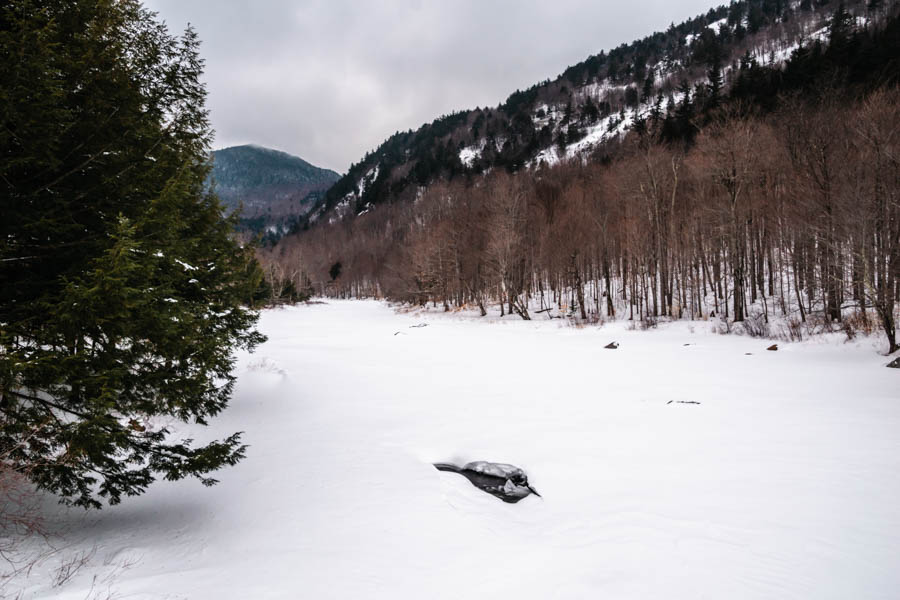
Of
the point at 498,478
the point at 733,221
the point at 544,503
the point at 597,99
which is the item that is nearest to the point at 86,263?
the point at 498,478

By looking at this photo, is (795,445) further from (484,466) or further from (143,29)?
(143,29)

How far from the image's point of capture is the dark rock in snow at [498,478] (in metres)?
5.15

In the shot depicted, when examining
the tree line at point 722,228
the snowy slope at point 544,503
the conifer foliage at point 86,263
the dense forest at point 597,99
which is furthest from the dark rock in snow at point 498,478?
the dense forest at point 597,99

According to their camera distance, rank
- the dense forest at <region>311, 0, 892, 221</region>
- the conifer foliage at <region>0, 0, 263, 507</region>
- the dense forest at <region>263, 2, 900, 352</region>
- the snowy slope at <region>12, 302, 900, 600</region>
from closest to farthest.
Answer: the snowy slope at <region>12, 302, 900, 600</region>, the conifer foliage at <region>0, 0, 263, 507</region>, the dense forest at <region>263, 2, 900, 352</region>, the dense forest at <region>311, 0, 892, 221</region>

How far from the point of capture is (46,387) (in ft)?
12.3

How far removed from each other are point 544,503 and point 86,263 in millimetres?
6352

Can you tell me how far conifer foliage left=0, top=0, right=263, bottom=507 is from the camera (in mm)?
3592

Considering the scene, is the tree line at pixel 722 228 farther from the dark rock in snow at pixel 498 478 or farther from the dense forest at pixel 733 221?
the dark rock in snow at pixel 498 478

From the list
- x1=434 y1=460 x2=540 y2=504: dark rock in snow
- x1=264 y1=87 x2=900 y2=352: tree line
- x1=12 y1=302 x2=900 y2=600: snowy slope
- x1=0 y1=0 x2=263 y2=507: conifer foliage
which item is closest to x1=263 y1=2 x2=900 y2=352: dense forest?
x1=264 y1=87 x2=900 y2=352: tree line

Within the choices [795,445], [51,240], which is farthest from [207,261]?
[795,445]

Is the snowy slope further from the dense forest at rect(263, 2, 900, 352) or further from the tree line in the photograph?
the dense forest at rect(263, 2, 900, 352)

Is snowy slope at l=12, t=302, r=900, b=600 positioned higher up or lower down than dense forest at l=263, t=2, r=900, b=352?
lower down

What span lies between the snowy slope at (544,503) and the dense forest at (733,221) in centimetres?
755

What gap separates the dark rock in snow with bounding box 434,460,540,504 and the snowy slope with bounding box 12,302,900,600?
0.55ft
